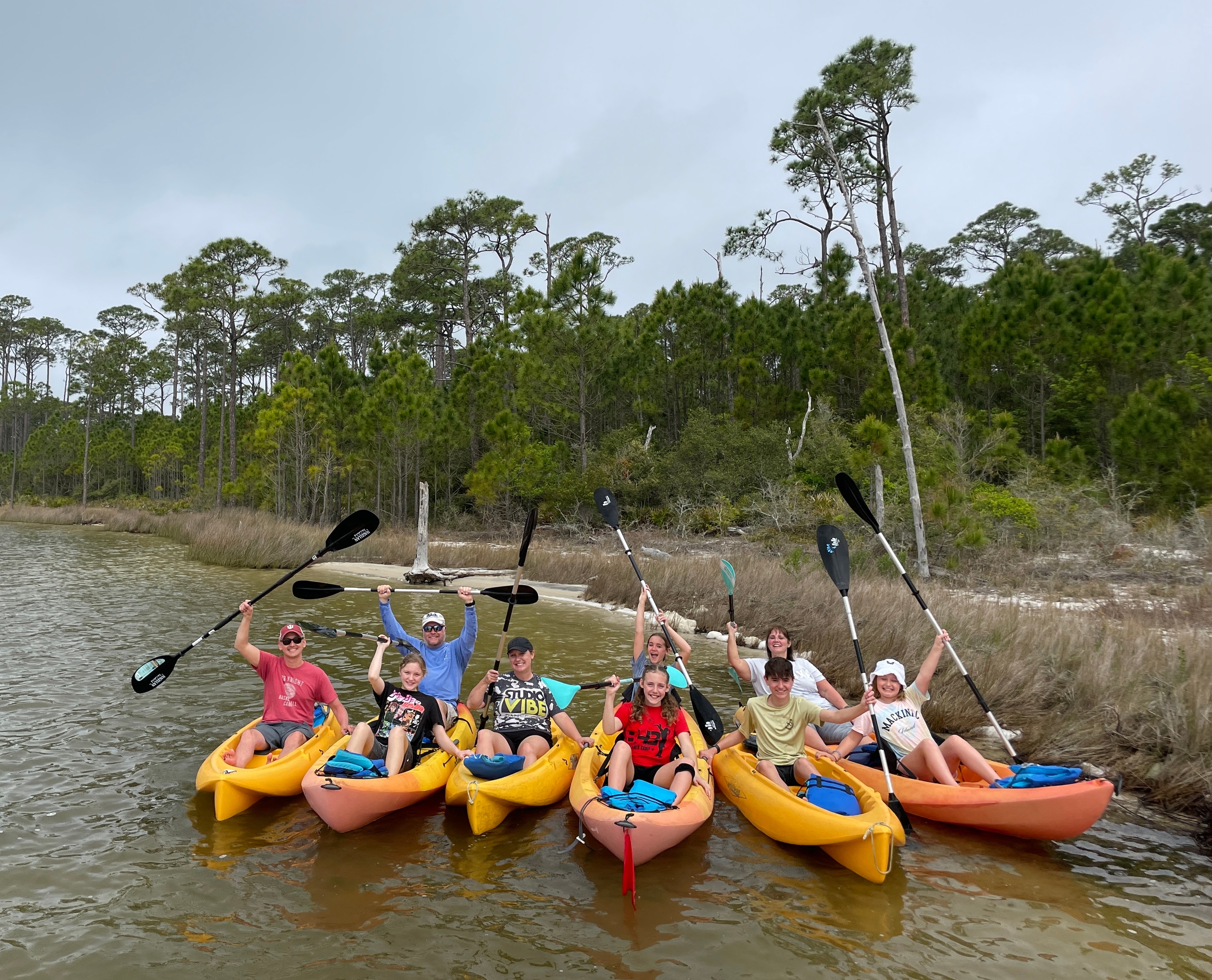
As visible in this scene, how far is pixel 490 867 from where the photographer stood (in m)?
4.21

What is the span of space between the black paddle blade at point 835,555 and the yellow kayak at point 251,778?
437 centimetres

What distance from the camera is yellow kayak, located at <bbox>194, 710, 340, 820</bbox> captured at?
4609mm

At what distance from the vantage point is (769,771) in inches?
187

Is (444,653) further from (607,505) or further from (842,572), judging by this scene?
(842,572)

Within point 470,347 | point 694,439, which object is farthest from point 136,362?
point 694,439

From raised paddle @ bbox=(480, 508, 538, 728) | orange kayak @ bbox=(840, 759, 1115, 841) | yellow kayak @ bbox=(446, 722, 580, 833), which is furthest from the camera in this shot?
raised paddle @ bbox=(480, 508, 538, 728)

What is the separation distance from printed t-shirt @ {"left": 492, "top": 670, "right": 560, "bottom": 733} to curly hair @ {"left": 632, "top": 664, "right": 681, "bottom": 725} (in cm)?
87

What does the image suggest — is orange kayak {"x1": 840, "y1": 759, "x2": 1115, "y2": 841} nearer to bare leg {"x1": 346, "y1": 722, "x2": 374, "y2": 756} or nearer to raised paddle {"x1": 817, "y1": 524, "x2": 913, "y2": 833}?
raised paddle {"x1": 817, "y1": 524, "x2": 913, "y2": 833}

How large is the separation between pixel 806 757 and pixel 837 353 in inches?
649


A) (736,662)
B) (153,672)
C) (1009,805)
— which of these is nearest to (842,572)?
(736,662)

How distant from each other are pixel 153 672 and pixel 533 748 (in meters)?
3.26

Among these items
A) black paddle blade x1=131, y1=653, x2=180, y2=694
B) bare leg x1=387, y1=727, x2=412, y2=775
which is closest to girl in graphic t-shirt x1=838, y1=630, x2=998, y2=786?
bare leg x1=387, y1=727, x2=412, y2=775

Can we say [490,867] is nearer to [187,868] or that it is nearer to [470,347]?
[187,868]

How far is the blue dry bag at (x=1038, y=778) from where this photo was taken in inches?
168
